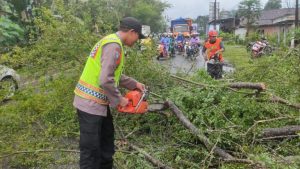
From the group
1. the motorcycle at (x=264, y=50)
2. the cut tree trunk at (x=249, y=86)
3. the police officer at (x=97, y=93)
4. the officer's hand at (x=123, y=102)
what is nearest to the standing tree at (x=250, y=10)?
the motorcycle at (x=264, y=50)

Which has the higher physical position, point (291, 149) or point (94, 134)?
point (94, 134)

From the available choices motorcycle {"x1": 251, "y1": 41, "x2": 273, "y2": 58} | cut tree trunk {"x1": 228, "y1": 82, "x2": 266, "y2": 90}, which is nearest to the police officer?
cut tree trunk {"x1": 228, "y1": 82, "x2": 266, "y2": 90}

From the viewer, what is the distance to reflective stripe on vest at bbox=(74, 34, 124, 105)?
4055mm

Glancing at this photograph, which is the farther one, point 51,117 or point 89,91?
point 51,117

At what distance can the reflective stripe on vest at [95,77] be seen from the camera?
13.3 ft

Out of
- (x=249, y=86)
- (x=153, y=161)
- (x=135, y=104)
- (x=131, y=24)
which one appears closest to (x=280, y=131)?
(x=249, y=86)

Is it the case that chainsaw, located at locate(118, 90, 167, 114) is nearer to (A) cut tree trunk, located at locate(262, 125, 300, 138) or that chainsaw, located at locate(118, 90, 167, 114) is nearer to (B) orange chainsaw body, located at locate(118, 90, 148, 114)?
(B) orange chainsaw body, located at locate(118, 90, 148, 114)

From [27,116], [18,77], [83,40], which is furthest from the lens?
[18,77]

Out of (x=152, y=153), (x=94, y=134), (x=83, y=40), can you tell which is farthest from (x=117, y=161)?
(x=83, y=40)

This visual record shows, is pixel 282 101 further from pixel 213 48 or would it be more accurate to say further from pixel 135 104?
pixel 213 48

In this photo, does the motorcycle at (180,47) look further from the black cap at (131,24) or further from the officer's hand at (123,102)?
the officer's hand at (123,102)

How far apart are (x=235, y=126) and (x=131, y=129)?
151cm

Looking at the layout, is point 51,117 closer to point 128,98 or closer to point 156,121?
point 156,121

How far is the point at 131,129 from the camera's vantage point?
5539mm
